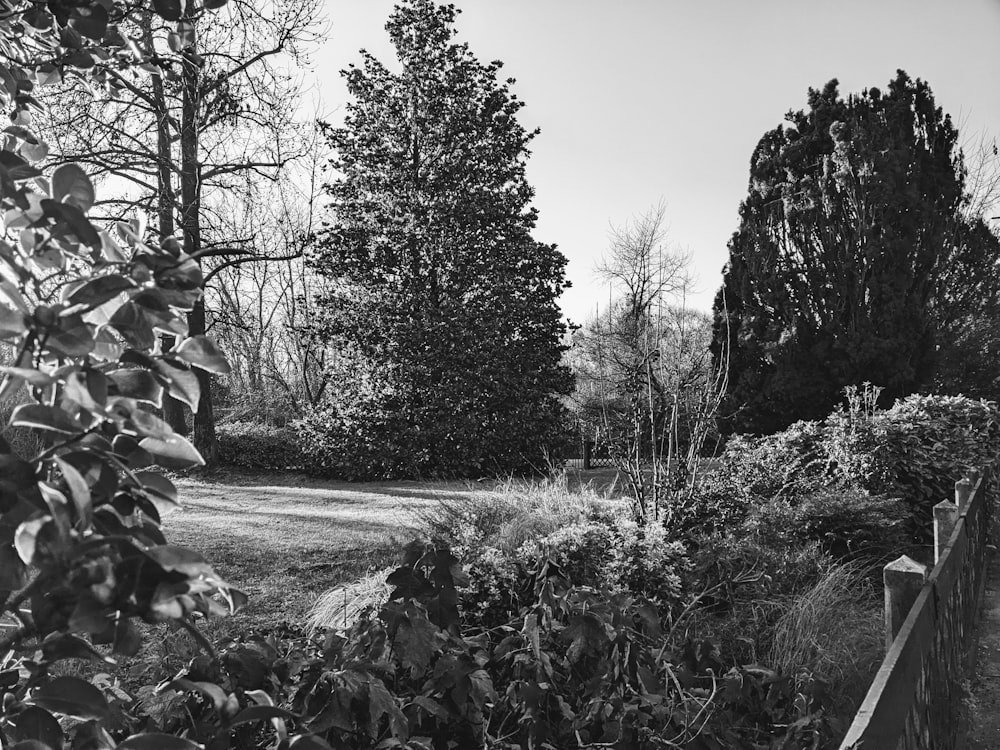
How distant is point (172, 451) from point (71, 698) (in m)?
0.26

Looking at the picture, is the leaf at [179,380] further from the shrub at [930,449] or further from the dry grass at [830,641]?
the shrub at [930,449]

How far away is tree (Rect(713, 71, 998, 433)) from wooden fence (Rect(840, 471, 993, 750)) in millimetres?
9315

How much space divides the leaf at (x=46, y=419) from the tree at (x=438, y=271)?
11313 millimetres

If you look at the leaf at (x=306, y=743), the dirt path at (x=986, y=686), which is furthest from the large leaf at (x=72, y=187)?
the dirt path at (x=986, y=686)

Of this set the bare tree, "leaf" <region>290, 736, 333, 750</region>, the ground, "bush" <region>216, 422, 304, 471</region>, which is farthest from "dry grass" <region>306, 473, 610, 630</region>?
the bare tree

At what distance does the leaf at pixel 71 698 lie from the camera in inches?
27.0

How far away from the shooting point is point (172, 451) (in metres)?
0.71

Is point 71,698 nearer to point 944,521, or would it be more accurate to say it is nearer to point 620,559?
point 620,559

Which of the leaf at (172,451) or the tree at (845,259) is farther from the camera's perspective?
the tree at (845,259)

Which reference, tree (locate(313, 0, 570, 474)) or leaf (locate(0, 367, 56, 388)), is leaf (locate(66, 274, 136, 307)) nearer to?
leaf (locate(0, 367, 56, 388))

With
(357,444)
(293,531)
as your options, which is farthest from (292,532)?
(357,444)

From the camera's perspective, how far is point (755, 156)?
14773 millimetres

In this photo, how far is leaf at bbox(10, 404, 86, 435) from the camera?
1.92 feet

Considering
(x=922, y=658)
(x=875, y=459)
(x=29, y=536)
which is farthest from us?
(x=875, y=459)
